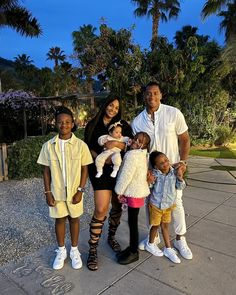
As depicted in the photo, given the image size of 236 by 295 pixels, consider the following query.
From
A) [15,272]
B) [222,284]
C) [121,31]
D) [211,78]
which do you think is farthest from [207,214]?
[211,78]

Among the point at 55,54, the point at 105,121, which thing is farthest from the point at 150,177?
the point at 55,54

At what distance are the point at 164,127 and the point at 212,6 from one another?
1709cm

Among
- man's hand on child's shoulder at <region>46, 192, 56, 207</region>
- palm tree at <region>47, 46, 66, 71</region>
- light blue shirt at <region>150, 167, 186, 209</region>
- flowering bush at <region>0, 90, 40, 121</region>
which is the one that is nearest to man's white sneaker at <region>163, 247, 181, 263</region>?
light blue shirt at <region>150, 167, 186, 209</region>

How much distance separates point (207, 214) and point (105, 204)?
2120mm

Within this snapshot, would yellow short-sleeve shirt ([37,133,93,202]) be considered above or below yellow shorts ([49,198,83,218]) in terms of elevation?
above

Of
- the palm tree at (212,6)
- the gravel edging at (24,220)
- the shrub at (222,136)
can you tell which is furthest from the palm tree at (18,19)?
the gravel edging at (24,220)

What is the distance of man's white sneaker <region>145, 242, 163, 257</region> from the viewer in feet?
10.1

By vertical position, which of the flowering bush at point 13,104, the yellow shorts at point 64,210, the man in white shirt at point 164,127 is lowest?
the yellow shorts at point 64,210

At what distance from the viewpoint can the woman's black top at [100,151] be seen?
110 inches

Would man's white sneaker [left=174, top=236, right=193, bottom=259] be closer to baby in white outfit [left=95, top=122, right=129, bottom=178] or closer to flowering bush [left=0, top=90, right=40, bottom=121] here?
baby in white outfit [left=95, top=122, right=129, bottom=178]

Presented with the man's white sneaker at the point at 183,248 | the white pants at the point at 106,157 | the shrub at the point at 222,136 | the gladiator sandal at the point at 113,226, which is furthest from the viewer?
the shrub at the point at 222,136

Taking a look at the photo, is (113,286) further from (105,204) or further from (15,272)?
(15,272)

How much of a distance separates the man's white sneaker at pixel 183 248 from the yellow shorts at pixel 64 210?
45.2 inches

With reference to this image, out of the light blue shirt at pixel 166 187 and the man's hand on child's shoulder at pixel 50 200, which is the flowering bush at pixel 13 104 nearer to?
the man's hand on child's shoulder at pixel 50 200
